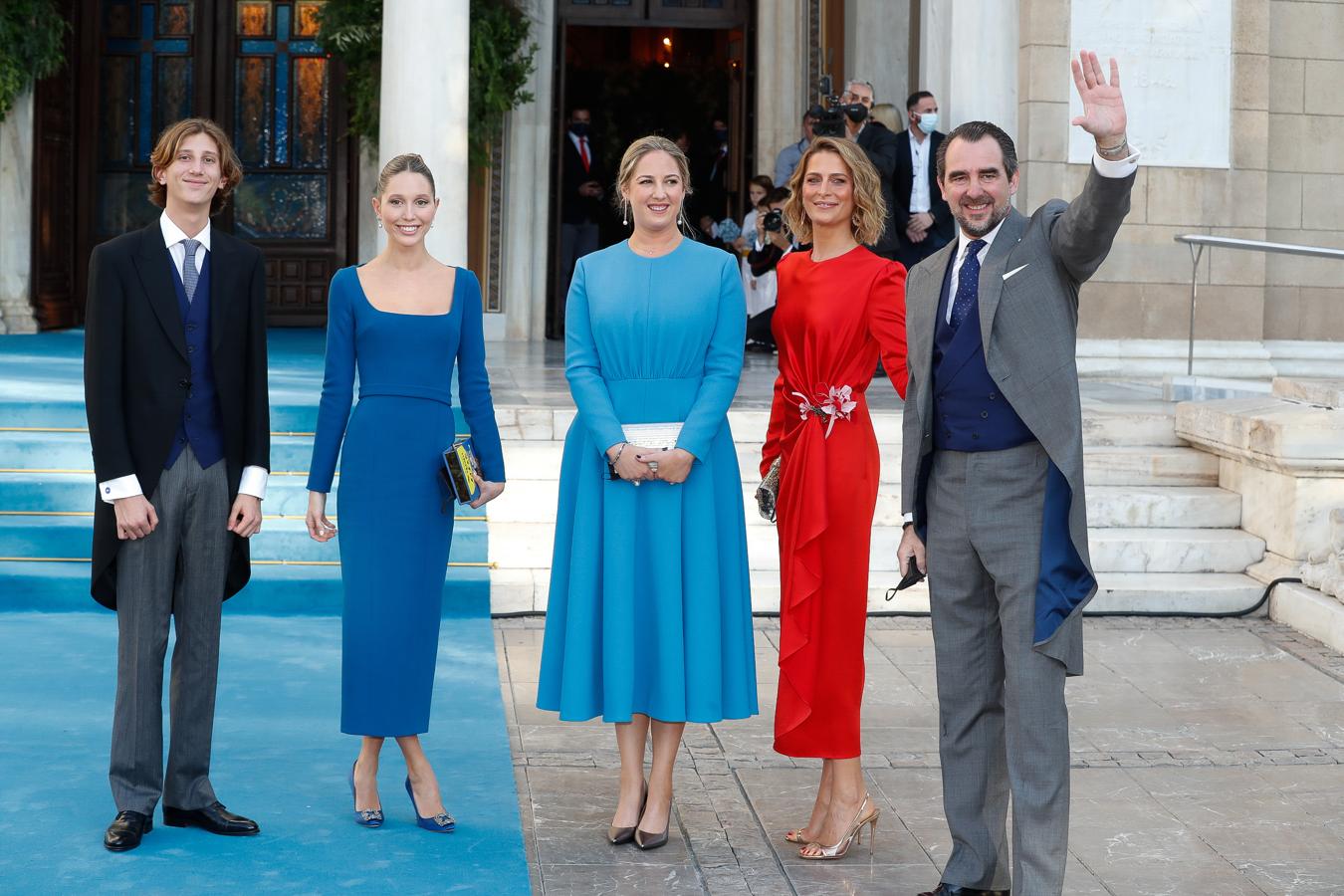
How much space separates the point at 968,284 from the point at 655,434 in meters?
1.02

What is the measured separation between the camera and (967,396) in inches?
154

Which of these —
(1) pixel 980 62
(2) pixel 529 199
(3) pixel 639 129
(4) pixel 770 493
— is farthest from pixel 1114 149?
(3) pixel 639 129

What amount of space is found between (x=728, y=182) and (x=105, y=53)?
5.59 m

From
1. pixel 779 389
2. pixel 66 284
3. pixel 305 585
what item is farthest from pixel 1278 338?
pixel 66 284

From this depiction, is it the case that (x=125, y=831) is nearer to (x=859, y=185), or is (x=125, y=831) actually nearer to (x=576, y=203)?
(x=859, y=185)

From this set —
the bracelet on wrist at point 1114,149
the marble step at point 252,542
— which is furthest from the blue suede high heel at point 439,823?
the marble step at point 252,542

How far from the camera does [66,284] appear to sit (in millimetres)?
14539

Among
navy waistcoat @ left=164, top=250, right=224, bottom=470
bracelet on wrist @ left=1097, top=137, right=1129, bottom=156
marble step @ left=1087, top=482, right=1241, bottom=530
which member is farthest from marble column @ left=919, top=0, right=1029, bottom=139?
bracelet on wrist @ left=1097, top=137, right=1129, bottom=156

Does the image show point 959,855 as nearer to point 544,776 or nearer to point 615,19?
point 544,776

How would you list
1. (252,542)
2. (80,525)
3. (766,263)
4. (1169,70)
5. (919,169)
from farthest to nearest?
(766,263), (1169,70), (919,169), (80,525), (252,542)

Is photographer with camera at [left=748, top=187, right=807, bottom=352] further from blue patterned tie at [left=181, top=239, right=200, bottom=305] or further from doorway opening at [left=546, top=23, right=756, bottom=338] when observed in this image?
blue patterned tie at [left=181, top=239, right=200, bottom=305]

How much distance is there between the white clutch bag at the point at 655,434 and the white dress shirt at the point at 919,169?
6290mm

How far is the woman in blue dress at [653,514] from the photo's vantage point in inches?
178

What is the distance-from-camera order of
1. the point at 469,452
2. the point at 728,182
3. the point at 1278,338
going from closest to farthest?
the point at 469,452
the point at 1278,338
the point at 728,182
